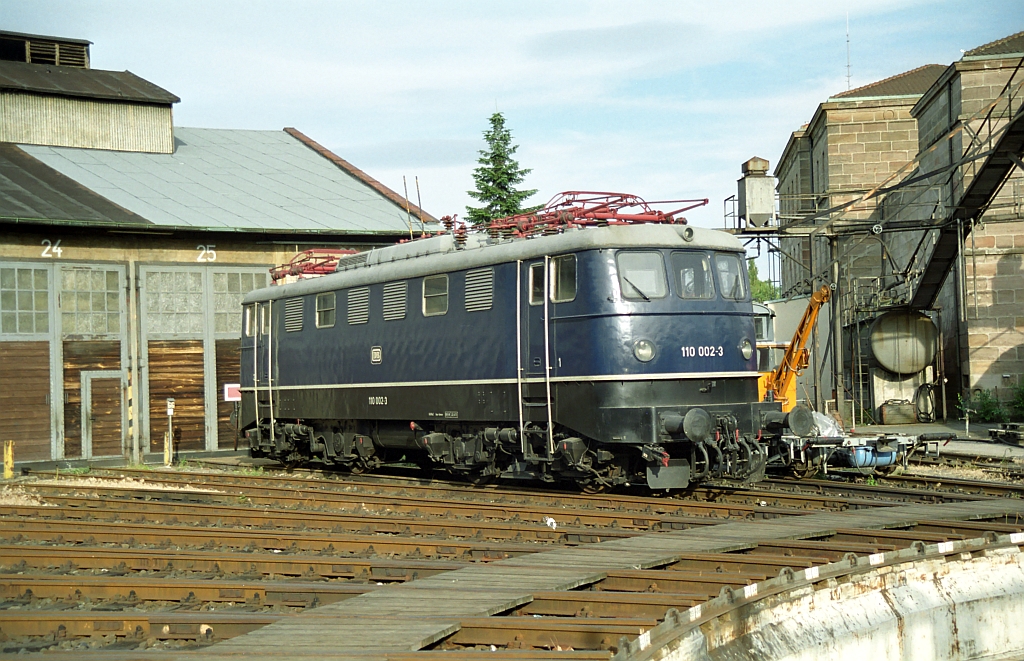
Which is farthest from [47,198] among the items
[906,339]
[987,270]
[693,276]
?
[987,270]

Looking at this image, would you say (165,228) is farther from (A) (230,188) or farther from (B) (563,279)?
(B) (563,279)

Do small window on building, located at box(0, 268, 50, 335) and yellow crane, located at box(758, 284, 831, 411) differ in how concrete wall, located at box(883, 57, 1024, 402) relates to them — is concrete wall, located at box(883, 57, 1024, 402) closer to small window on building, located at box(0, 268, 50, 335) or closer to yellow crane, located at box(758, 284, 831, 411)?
yellow crane, located at box(758, 284, 831, 411)

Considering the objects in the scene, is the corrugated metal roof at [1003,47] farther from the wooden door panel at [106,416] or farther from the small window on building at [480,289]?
the wooden door panel at [106,416]

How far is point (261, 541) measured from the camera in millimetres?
11312

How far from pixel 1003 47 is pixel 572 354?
22.3m

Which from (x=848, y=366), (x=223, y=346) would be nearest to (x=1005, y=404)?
(x=848, y=366)

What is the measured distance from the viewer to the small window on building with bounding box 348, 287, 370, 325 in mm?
18219

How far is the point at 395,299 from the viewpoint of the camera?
17.5m

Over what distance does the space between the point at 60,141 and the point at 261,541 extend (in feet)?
77.4

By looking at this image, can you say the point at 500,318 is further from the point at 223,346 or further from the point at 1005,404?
the point at 1005,404

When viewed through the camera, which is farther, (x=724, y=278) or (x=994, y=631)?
(x=724, y=278)

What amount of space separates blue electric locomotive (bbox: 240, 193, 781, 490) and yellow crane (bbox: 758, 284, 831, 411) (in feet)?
21.0

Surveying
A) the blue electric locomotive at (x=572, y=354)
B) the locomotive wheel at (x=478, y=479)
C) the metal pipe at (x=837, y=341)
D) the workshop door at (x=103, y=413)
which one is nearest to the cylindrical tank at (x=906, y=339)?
the metal pipe at (x=837, y=341)

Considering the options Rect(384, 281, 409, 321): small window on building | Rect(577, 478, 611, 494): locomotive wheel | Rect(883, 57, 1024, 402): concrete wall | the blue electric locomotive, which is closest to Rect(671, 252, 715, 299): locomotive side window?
the blue electric locomotive
